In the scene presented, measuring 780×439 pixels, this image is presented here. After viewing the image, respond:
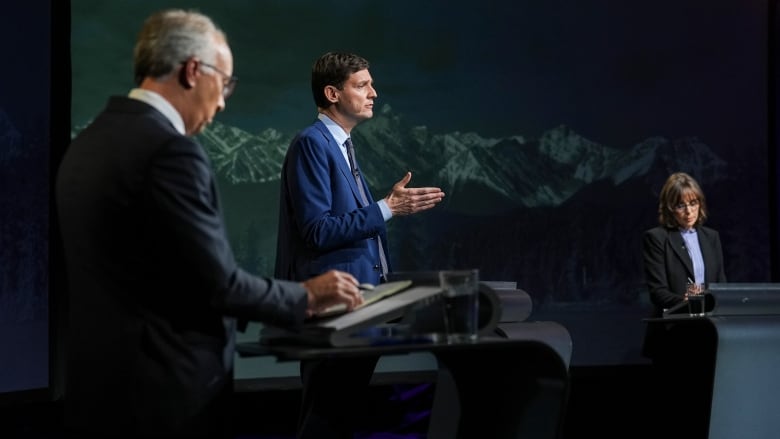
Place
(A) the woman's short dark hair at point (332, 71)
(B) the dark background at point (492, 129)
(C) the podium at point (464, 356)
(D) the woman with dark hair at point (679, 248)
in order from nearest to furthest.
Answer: (C) the podium at point (464, 356)
(A) the woman's short dark hair at point (332, 71)
(B) the dark background at point (492, 129)
(D) the woman with dark hair at point (679, 248)

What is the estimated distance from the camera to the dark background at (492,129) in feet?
15.3

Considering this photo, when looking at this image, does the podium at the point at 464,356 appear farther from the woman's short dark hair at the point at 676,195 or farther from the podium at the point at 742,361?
the woman's short dark hair at the point at 676,195

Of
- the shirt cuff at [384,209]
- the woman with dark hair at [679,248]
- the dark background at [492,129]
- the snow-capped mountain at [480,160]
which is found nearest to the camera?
the shirt cuff at [384,209]

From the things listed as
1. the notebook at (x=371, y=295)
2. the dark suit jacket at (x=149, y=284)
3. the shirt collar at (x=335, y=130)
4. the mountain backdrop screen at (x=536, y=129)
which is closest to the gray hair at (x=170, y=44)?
the dark suit jacket at (x=149, y=284)

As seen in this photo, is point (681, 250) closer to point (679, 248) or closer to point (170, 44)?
point (679, 248)

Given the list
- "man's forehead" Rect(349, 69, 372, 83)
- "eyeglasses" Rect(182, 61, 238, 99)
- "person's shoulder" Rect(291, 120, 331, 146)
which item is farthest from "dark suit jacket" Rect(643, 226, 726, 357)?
"eyeglasses" Rect(182, 61, 238, 99)

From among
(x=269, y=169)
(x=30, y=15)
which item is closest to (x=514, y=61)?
(x=269, y=169)

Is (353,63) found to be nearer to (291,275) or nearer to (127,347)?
(291,275)

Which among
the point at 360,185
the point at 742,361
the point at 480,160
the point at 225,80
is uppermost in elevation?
the point at 480,160

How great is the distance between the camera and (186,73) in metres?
1.83

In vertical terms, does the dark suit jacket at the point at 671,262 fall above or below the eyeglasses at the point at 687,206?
below

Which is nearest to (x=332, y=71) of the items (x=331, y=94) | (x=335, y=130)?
(x=331, y=94)

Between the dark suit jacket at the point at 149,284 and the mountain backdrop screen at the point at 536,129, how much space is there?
134 inches

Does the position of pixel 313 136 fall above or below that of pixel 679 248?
above
